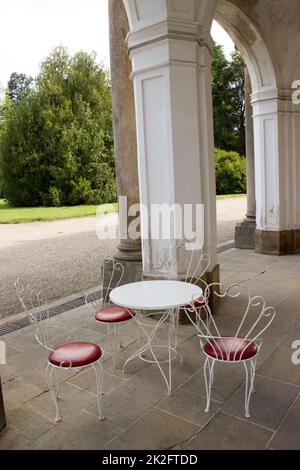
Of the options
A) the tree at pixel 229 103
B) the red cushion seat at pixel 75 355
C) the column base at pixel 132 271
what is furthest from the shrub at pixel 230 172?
the red cushion seat at pixel 75 355

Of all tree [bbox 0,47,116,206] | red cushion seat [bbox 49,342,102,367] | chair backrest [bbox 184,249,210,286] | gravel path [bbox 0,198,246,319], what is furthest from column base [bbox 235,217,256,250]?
tree [bbox 0,47,116,206]

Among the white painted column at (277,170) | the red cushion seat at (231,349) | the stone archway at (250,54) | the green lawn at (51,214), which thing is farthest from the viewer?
the green lawn at (51,214)

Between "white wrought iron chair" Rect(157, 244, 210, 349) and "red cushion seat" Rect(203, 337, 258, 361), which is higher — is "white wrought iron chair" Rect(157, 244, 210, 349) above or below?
above

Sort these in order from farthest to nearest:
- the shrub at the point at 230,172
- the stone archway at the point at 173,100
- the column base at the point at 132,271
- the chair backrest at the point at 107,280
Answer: the shrub at the point at 230,172 → the chair backrest at the point at 107,280 → the column base at the point at 132,271 → the stone archway at the point at 173,100

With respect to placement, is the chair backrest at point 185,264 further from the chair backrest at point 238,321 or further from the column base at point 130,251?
the column base at point 130,251

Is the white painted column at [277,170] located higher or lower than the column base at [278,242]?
higher

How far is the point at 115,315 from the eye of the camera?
11.7ft

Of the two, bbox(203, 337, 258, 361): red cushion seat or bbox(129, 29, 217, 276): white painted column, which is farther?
bbox(129, 29, 217, 276): white painted column

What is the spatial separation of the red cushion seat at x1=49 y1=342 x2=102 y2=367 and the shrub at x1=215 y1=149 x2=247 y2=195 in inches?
941

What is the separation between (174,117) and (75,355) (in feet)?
9.20

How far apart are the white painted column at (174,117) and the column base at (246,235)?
417cm

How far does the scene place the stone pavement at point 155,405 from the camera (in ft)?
8.14

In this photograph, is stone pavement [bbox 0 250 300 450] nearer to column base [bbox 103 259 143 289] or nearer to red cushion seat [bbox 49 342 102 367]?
red cushion seat [bbox 49 342 102 367]

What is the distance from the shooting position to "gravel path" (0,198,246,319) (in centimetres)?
667
